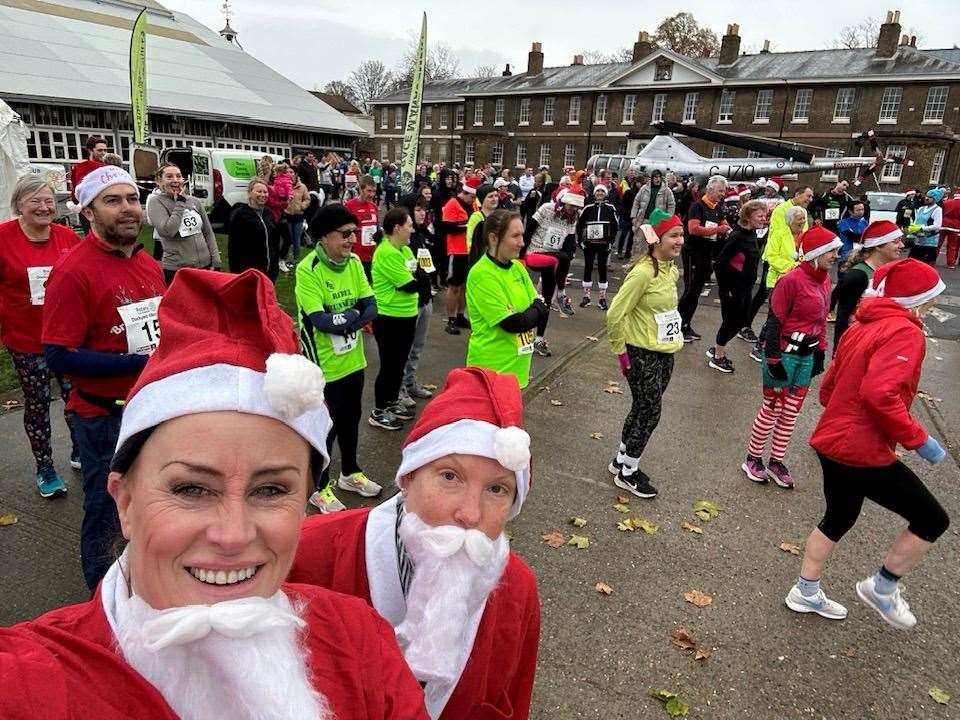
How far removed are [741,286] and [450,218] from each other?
443 centimetres

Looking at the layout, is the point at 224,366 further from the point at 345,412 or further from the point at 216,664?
the point at 345,412

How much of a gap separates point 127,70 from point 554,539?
105 feet

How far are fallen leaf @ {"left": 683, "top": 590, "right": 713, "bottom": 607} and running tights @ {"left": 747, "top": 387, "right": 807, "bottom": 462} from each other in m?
1.80

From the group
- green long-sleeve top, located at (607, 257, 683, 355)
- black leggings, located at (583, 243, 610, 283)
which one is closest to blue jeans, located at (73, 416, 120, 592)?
green long-sleeve top, located at (607, 257, 683, 355)

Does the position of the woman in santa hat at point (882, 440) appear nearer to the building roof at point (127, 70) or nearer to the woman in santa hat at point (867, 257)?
the woman in santa hat at point (867, 257)

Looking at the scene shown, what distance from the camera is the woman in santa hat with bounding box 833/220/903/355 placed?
17.5ft

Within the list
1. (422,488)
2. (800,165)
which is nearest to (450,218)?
(422,488)

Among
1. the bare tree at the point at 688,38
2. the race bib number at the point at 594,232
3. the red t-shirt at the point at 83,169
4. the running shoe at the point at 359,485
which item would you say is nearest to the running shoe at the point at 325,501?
the running shoe at the point at 359,485

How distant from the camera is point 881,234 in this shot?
5.34 meters

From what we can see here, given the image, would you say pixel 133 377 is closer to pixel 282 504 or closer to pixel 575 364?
pixel 282 504

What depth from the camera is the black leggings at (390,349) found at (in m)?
5.38

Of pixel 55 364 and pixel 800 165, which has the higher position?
pixel 800 165

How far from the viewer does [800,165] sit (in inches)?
1046

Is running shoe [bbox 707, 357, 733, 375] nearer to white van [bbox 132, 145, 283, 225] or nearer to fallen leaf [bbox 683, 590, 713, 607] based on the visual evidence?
fallen leaf [bbox 683, 590, 713, 607]
